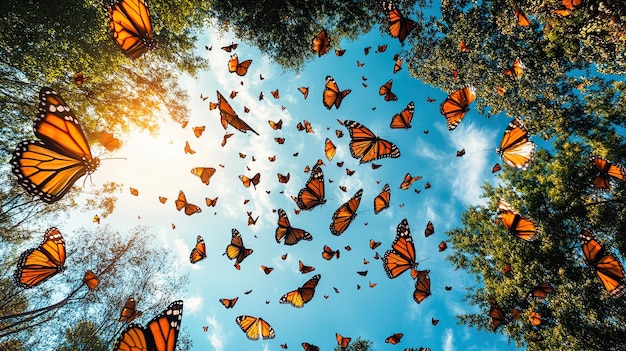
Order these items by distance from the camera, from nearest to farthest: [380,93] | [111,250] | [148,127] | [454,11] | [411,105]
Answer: [411,105], [380,93], [454,11], [148,127], [111,250]

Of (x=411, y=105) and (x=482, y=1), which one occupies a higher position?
(x=482, y=1)

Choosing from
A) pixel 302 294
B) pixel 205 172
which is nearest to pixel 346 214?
pixel 302 294

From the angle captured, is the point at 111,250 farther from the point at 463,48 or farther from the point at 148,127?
the point at 463,48

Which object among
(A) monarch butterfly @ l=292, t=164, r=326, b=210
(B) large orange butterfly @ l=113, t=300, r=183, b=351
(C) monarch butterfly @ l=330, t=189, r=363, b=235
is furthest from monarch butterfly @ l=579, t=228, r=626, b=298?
(B) large orange butterfly @ l=113, t=300, r=183, b=351

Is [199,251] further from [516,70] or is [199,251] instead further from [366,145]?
[516,70]

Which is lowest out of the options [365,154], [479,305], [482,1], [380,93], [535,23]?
[479,305]

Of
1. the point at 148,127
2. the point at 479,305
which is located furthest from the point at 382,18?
the point at 479,305
